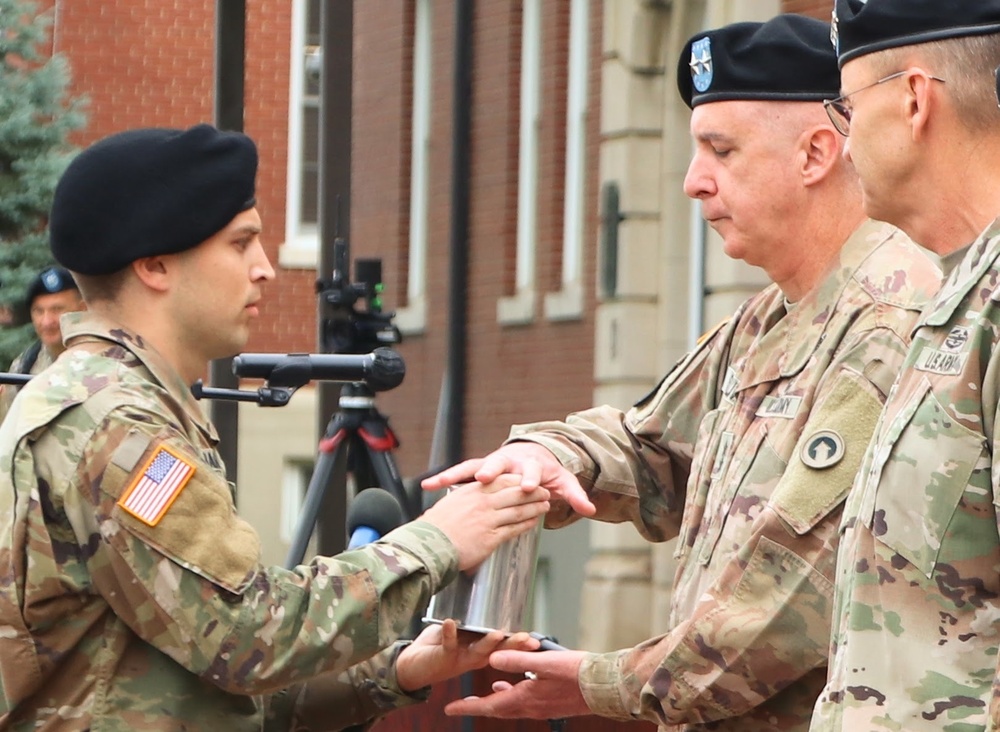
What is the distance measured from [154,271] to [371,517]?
694 millimetres

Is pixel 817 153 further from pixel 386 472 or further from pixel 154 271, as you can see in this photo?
pixel 386 472

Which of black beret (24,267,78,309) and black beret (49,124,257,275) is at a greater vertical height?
black beret (49,124,257,275)

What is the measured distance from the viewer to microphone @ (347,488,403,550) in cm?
404

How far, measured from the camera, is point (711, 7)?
39.4ft

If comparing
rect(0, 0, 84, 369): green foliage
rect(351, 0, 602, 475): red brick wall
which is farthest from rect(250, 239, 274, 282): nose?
rect(0, 0, 84, 369): green foliage

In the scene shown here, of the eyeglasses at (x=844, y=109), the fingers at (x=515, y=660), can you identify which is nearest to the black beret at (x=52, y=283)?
the fingers at (x=515, y=660)

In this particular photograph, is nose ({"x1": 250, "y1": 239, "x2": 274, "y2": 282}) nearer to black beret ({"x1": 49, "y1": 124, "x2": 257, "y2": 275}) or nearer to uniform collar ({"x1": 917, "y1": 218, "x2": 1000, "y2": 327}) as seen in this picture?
black beret ({"x1": 49, "y1": 124, "x2": 257, "y2": 275})

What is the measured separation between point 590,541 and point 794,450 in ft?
32.0

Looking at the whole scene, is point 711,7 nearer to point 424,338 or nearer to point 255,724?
point 424,338

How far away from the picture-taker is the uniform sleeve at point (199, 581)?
3332 millimetres

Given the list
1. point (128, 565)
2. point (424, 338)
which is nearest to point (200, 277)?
point (128, 565)

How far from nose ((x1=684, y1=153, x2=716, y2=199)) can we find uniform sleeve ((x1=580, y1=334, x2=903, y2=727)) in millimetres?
517

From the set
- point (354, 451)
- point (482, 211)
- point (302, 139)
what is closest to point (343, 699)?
point (354, 451)

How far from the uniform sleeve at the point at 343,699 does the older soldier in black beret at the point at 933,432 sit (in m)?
1.26
